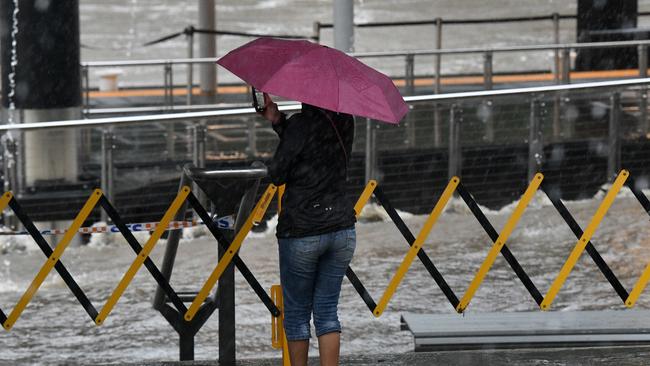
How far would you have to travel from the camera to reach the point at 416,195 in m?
12.2

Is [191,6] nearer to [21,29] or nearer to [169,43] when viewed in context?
[169,43]

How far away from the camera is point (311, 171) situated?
17.2ft

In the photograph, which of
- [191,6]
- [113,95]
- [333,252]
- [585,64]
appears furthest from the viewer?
[191,6]

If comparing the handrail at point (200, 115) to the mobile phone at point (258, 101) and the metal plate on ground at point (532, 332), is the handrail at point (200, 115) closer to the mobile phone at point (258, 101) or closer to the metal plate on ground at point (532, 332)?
the metal plate on ground at point (532, 332)

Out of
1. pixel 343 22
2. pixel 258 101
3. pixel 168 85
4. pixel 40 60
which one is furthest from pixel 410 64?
pixel 258 101

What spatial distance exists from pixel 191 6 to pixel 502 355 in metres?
46.8

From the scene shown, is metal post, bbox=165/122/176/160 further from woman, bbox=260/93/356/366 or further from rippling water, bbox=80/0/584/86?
rippling water, bbox=80/0/584/86

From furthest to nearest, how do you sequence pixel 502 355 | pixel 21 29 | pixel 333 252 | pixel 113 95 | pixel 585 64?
pixel 585 64, pixel 113 95, pixel 21 29, pixel 502 355, pixel 333 252

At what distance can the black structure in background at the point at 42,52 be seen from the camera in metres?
→ 12.0

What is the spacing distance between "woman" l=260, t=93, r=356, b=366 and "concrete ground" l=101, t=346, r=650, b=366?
1.18m

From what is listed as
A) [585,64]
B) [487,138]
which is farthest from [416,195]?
[585,64]

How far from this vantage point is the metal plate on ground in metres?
6.92

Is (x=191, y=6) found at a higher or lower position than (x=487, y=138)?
higher

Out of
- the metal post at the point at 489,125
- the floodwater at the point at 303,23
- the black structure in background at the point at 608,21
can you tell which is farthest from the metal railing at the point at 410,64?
the floodwater at the point at 303,23
